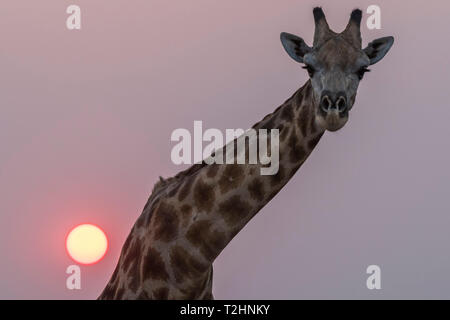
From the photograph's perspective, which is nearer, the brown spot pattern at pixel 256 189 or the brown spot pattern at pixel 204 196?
the brown spot pattern at pixel 256 189

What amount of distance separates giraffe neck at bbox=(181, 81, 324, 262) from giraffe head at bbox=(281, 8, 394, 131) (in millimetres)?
520

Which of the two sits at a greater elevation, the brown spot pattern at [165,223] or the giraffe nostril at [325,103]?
the giraffe nostril at [325,103]

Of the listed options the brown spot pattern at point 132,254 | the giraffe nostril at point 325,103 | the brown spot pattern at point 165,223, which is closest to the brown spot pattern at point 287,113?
the giraffe nostril at point 325,103

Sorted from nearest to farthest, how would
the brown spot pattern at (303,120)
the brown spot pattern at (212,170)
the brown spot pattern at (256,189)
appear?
the brown spot pattern at (303,120)
the brown spot pattern at (256,189)
the brown spot pattern at (212,170)

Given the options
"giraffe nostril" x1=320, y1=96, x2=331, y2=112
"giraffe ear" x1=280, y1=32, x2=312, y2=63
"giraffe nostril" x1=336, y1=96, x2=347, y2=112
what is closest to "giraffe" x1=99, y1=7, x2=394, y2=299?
"giraffe ear" x1=280, y1=32, x2=312, y2=63

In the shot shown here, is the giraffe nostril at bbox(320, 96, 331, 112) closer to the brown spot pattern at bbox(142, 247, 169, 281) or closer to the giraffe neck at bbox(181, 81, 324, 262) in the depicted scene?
the giraffe neck at bbox(181, 81, 324, 262)

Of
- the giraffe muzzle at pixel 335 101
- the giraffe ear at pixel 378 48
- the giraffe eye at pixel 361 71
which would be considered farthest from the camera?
the giraffe ear at pixel 378 48

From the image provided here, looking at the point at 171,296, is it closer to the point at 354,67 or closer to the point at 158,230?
the point at 158,230

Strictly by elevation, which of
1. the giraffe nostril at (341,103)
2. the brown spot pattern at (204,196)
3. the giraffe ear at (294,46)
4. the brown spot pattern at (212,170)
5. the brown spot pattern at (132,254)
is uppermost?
the giraffe ear at (294,46)

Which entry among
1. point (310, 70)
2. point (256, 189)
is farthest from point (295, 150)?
point (310, 70)

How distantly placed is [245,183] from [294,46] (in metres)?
2.22

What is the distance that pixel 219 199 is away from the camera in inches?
644

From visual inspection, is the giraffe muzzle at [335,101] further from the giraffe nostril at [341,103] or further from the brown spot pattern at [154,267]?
the brown spot pattern at [154,267]

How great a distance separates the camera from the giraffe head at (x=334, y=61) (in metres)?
14.6
